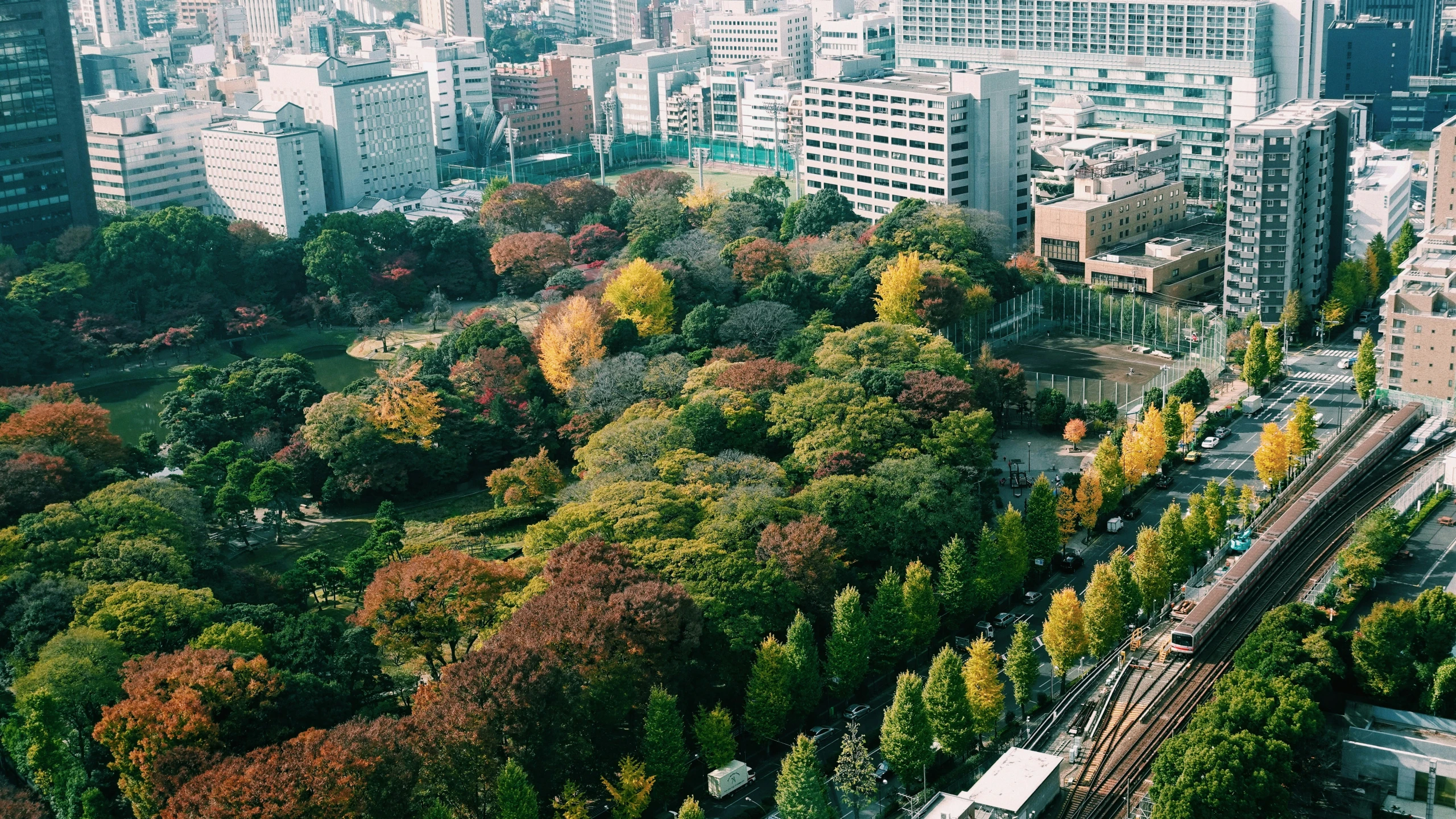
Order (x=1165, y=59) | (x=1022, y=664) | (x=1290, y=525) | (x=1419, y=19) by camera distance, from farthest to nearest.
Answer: (x=1419, y=19) < (x=1165, y=59) < (x=1290, y=525) < (x=1022, y=664)

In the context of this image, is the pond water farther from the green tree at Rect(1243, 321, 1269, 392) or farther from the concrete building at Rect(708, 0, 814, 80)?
the concrete building at Rect(708, 0, 814, 80)

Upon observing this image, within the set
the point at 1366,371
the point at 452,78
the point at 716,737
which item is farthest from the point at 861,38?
the point at 716,737

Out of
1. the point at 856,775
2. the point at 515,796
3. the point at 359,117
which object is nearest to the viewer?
the point at 515,796

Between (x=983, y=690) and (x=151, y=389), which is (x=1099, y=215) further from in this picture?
→ (x=151, y=389)

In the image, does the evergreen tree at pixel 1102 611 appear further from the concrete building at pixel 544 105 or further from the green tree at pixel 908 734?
the concrete building at pixel 544 105

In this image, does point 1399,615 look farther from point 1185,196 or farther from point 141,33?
point 141,33

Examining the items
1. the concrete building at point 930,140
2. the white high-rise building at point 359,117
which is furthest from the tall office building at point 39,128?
the concrete building at point 930,140
